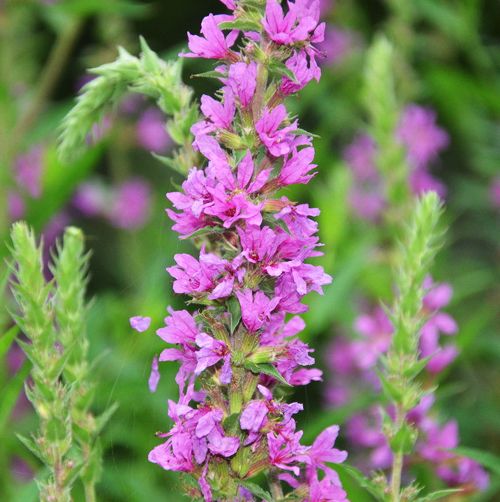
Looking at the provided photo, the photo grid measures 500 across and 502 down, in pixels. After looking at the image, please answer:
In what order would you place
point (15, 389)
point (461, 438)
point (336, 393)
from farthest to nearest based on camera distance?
point (336, 393) → point (461, 438) → point (15, 389)

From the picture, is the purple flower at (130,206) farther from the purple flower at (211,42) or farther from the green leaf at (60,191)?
the purple flower at (211,42)

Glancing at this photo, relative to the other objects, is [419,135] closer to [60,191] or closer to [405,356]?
[60,191]

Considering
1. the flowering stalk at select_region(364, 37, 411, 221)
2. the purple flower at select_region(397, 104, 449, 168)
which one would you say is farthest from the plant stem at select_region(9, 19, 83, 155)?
the purple flower at select_region(397, 104, 449, 168)

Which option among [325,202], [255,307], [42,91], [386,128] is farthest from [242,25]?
[42,91]

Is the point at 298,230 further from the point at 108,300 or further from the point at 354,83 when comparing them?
the point at 354,83

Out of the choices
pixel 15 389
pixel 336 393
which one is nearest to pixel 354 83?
pixel 336 393

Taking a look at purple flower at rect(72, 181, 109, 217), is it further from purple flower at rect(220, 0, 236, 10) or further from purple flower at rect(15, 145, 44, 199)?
purple flower at rect(220, 0, 236, 10)

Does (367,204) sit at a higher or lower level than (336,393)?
higher
